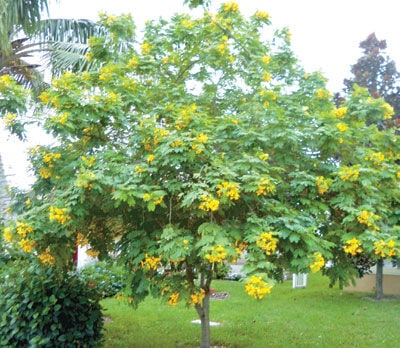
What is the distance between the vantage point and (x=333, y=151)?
15.8 feet

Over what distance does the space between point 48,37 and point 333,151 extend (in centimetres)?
714

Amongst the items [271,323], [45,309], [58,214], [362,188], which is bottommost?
[271,323]

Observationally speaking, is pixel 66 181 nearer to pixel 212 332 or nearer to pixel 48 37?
pixel 212 332

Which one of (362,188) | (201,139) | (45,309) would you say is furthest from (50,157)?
(362,188)

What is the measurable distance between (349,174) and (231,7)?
108 inches

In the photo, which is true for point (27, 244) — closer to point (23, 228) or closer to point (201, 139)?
point (23, 228)

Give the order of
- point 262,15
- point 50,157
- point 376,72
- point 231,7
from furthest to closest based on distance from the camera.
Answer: point 376,72, point 262,15, point 231,7, point 50,157

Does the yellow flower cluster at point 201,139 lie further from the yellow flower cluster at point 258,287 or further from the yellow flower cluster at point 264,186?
the yellow flower cluster at point 258,287

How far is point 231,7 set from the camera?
19.6 feet

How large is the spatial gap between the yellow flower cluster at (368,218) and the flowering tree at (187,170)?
0.12 m

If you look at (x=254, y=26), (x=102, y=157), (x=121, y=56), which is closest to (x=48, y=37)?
(x=121, y=56)

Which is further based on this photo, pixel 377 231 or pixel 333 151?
pixel 333 151

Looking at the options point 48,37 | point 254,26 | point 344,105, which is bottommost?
point 344,105

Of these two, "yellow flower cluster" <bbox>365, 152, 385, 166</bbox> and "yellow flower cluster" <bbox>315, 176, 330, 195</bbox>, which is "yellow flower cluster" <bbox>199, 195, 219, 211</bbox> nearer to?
"yellow flower cluster" <bbox>315, 176, 330, 195</bbox>
